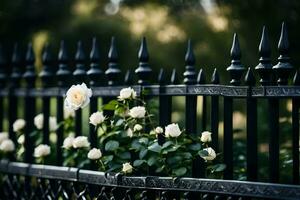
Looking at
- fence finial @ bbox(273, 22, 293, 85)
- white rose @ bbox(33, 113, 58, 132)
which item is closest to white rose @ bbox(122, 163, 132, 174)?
fence finial @ bbox(273, 22, 293, 85)

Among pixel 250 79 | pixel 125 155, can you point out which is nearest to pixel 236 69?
pixel 250 79

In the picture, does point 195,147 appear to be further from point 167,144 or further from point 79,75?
point 79,75

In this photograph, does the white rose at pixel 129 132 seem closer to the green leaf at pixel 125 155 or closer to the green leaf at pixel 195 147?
the green leaf at pixel 125 155

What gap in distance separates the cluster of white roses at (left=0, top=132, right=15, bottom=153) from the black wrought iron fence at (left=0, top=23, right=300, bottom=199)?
0.33 ft

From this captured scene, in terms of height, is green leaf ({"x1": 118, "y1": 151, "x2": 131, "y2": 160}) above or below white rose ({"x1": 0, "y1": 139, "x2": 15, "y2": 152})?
above

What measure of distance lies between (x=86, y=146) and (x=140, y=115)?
1.76 feet

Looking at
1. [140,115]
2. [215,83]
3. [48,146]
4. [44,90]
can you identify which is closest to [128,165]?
[140,115]

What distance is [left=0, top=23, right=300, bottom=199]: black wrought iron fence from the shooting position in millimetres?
3084

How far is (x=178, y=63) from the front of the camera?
11977 millimetres

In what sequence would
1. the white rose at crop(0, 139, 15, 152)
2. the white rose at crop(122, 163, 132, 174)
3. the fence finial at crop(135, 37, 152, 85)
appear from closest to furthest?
1. the white rose at crop(122, 163, 132, 174)
2. the fence finial at crop(135, 37, 152, 85)
3. the white rose at crop(0, 139, 15, 152)

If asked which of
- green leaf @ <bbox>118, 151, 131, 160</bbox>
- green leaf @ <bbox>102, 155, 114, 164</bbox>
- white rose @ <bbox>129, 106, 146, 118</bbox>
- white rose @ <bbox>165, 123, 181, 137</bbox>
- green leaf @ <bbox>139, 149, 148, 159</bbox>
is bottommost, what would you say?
→ green leaf @ <bbox>102, 155, 114, 164</bbox>

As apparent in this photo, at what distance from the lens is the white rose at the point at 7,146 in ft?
15.2

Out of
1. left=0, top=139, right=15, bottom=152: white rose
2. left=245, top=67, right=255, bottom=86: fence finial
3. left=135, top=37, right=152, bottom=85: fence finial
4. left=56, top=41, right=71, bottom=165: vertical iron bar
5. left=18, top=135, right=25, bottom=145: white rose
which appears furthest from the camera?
left=0, top=139, right=15, bottom=152: white rose

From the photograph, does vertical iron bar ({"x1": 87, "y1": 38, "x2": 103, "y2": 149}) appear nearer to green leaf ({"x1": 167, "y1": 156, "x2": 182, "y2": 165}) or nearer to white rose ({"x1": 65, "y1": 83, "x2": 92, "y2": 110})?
white rose ({"x1": 65, "y1": 83, "x2": 92, "y2": 110})
